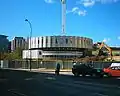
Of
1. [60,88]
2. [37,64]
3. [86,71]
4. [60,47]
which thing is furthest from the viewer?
[60,47]

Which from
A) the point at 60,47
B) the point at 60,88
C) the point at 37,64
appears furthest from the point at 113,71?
the point at 60,47

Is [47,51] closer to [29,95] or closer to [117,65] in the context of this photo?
[117,65]

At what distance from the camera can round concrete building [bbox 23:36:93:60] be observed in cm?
16850

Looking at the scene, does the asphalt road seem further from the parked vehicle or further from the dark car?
the parked vehicle

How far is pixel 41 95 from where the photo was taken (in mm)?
17469

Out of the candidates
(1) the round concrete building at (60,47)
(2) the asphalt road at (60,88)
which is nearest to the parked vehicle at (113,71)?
(2) the asphalt road at (60,88)

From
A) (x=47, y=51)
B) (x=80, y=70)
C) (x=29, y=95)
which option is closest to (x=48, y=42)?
(x=47, y=51)

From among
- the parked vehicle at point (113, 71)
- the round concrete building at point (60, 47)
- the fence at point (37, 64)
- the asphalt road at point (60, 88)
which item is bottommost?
the asphalt road at point (60, 88)

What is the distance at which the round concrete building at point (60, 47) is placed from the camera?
553 feet

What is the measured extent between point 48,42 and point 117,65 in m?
129

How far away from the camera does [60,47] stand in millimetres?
170375

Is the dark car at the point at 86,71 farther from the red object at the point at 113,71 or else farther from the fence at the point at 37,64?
the fence at the point at 37,64

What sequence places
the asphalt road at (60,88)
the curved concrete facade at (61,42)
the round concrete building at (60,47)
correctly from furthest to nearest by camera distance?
1. the round concrete building at (60,47)
2. the curved concrete facade at (61,42)
3. the asphalt road at (60,88)

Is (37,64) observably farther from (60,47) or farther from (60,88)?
(60,47)
